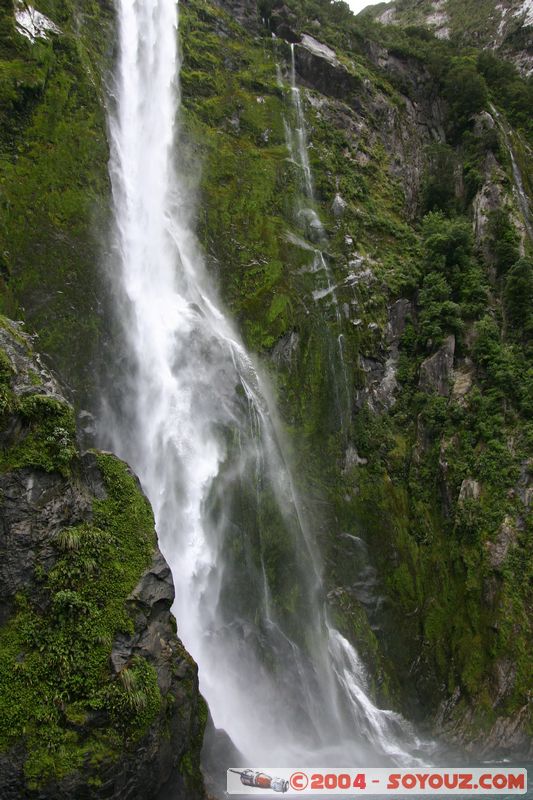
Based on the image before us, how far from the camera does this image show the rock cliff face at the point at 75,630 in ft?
28.5

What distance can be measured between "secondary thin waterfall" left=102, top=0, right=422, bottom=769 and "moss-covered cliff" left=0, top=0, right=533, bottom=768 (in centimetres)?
101

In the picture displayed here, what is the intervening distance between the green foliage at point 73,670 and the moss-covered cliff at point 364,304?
257 inches

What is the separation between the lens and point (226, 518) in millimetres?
16156

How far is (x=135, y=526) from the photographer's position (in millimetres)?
11180

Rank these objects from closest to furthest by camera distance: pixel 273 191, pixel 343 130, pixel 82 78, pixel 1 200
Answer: pixel 1 200
pixel 82 78
pixel 273 191
pixel 343 130

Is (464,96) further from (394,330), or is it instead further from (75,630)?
(75,630)

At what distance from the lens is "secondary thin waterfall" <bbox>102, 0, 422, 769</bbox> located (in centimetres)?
1487

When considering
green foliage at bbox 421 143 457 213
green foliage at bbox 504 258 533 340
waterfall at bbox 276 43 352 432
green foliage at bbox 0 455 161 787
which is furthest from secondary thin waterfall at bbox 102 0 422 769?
green foliage at bbox 421 143 457 213

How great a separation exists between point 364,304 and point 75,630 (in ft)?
53.2

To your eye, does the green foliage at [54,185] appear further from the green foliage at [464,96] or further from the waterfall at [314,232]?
the green foliage at [464,96]

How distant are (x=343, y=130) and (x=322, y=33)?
7.89 metres

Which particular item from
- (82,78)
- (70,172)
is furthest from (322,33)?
(70,172)

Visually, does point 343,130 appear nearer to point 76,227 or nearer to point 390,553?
point 76,227

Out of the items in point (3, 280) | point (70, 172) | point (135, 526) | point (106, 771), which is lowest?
point (106, 771)
